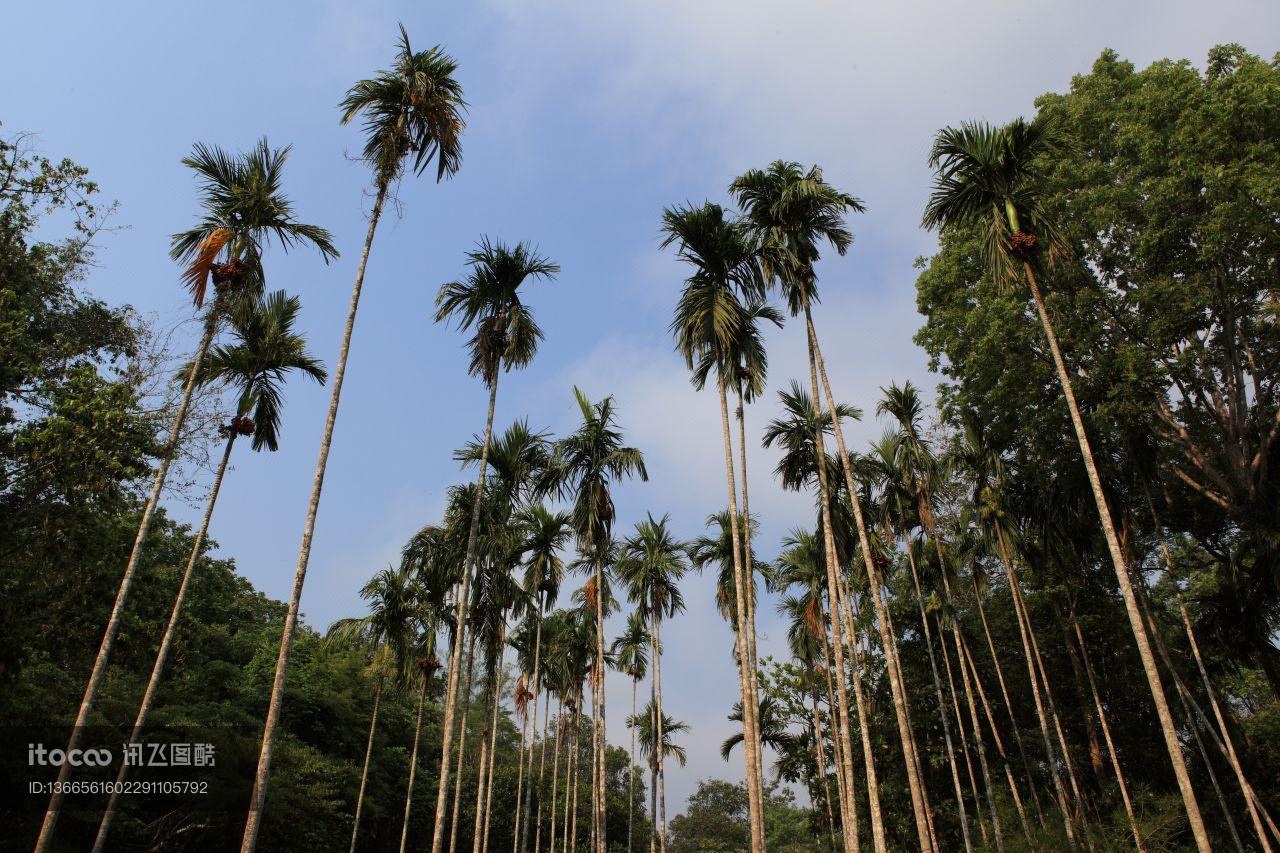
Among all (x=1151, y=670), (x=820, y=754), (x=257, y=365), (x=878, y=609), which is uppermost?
(x=257, y=365)

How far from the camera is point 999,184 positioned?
47.3ft

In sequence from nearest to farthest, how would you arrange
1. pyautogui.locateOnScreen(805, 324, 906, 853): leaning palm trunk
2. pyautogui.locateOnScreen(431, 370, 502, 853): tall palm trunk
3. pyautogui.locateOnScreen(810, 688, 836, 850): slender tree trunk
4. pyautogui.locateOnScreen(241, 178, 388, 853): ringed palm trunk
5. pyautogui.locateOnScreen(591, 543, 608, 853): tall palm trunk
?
pyautogui.locateOnScreen(241, 178, 388, 853): ringed palm trunk → pyautogui.locateOnScreen(431, 370, 502, 853): tall palm trunk → pyautogui.locateOnScreen(805, 324, 906, 853): leaning palm trunk → pyautogui.locateOnScreen(591, 543, 608, 853): tall palm trunk → pyautogui.locateOnScreen(810, 688, 836, 850): slender tree trunk

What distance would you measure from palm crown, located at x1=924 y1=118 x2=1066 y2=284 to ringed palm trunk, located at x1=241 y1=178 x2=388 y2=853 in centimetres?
1228

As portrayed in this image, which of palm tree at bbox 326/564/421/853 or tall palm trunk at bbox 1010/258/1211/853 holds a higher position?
palm tree at bbox 326/564/421/853

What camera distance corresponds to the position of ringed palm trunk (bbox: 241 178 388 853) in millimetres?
9266

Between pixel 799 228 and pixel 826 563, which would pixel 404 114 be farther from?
pixel 826 563

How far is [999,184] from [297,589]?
1580 cm

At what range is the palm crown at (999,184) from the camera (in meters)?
14.1

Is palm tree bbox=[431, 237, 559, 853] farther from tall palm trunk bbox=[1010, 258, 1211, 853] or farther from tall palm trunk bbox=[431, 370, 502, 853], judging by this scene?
tall palm trunk bbox=[1010, 258, 1211, 853]

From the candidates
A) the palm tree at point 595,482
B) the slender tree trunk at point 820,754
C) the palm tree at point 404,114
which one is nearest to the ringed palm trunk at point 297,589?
the palm tree at point 404,114

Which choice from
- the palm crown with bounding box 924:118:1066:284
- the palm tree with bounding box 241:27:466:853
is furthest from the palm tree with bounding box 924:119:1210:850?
the palm tree with bounding box 241:27:466:853

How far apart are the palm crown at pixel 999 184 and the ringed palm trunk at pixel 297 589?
1228 cm

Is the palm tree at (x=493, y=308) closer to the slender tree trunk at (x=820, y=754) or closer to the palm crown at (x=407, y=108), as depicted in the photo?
the palm crown at (x=407, y=108)

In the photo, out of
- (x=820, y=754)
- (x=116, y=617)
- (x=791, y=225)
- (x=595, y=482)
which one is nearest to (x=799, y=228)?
(x=791, y=225)
